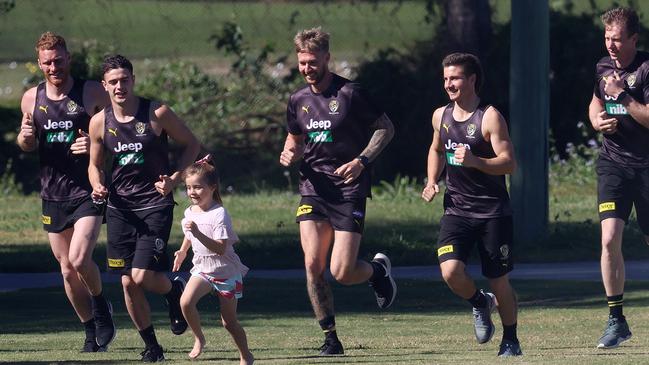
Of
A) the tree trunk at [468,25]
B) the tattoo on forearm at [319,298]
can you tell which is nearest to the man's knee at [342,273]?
the tattoo on forearm at [319,298]

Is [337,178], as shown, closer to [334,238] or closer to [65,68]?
[334,238]

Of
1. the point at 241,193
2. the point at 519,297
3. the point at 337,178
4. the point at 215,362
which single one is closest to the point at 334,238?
the point at 337,178

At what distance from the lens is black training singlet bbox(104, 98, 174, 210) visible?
30.9 ft

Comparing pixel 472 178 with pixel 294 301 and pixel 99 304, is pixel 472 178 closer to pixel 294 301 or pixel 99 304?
pixel 99 304

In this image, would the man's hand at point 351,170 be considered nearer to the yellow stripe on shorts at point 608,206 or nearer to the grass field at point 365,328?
the grass field at point 365,328

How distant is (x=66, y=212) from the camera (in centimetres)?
1012

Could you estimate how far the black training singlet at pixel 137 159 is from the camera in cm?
941

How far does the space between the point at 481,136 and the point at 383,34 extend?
1396 cm

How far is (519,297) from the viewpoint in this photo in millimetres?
13039

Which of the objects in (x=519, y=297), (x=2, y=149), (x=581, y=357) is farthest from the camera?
(x=2, y=149)

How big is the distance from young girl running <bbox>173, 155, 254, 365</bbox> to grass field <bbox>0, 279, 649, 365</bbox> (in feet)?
1.83

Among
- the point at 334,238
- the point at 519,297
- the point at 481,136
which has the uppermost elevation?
the point at 481,136

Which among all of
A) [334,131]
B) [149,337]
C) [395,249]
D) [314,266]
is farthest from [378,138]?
[395,249]

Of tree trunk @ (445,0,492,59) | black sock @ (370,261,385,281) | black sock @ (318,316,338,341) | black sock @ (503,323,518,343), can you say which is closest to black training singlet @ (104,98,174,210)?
black sock @ (318,316,338,341)
